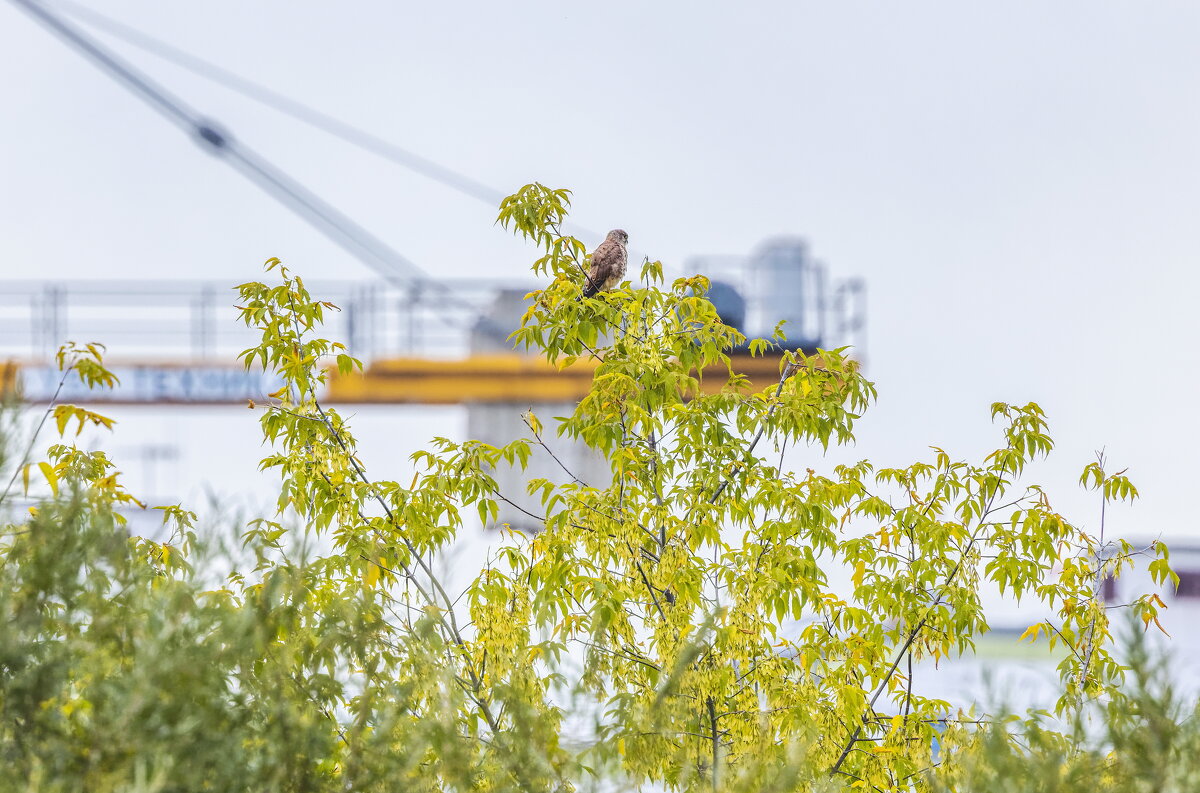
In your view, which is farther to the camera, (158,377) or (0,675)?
(158,377)

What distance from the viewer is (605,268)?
5.25 metres

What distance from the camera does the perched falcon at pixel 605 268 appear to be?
5.25 m

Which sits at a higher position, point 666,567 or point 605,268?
point 605,268

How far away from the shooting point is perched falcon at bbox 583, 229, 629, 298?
5.25 m

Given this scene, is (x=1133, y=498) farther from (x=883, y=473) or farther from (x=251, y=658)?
(x=251, y=658)

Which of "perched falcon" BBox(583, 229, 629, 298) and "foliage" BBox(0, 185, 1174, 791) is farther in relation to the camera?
"perched falcon" BBox(583, 229, 629, 298)

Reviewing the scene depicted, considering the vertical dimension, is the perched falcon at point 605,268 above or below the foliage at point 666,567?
above

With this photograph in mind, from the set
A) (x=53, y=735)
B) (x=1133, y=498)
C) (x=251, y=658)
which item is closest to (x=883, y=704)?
(x=1133, y=498)

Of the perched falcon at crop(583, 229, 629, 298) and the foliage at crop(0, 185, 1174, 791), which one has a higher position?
the perched falcon at crop(583, 229, 629, 298)

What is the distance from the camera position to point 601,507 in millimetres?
4785

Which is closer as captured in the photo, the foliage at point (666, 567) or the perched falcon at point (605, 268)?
the foliage at point (666, 567)

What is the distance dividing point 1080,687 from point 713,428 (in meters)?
1.85

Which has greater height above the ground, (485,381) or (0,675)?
(485,381)

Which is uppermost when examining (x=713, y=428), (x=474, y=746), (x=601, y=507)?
(x=713, y=428)
